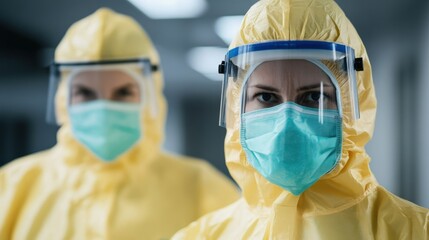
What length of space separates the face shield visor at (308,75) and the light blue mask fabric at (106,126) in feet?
3.10

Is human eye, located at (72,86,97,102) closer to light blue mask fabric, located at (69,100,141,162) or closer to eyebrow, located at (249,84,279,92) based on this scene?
light blue mask fabric, located at (69,100,141,162)

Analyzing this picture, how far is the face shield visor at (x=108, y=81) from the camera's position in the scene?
7.47 ft

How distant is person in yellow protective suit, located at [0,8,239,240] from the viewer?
2.16 metres

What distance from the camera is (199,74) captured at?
10.0 feet

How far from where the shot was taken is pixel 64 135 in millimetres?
2379

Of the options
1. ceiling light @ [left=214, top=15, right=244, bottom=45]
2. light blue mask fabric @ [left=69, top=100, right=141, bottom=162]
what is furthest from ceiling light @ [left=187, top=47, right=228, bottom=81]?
light blue mask fabric @ [left=69, top=100, right=141, bottom=162]

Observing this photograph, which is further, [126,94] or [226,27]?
[226,27]

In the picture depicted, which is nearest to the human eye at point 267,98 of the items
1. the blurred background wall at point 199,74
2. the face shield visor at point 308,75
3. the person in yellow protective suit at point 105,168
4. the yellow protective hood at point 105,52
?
the face shield visor at point 308,75

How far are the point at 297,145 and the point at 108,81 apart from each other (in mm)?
1110

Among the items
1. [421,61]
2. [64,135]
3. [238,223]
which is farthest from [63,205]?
[421,61]

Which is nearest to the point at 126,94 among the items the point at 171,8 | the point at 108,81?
the point at 108,81

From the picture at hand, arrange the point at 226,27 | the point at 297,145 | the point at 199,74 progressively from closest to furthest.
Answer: the point at 297,145
the point at 226,27
the point at 199,74

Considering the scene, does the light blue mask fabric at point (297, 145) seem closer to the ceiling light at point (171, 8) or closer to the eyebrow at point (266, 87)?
the eyebrow at point (266, 87)

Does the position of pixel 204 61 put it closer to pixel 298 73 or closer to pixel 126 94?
pixel 126 94
